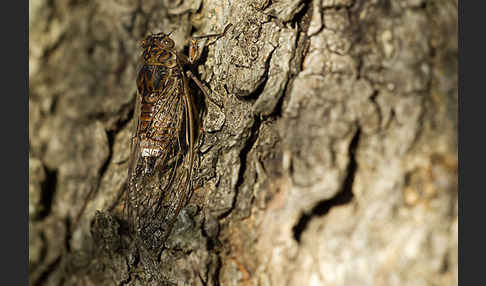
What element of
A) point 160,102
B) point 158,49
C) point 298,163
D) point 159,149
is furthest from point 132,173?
point 298,163

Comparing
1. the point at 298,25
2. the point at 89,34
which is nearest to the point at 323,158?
the point at 298,25

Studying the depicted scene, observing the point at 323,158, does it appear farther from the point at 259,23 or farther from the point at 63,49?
the point at 63,49

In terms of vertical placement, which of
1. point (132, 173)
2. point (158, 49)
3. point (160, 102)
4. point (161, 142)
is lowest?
point (132, 173)

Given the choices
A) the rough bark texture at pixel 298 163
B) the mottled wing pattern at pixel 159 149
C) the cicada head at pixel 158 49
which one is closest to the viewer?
the rough bark texture at pixel 298 163

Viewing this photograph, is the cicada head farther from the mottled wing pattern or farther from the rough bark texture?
the rough bark texture

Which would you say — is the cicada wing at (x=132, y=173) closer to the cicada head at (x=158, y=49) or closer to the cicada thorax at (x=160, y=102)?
the cicada thorax at (x=160, y=102)

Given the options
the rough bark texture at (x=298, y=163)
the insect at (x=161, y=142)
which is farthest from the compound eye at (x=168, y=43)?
the rough bark texture at (x=298, y=163)

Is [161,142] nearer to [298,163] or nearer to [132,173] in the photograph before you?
[132,173]
